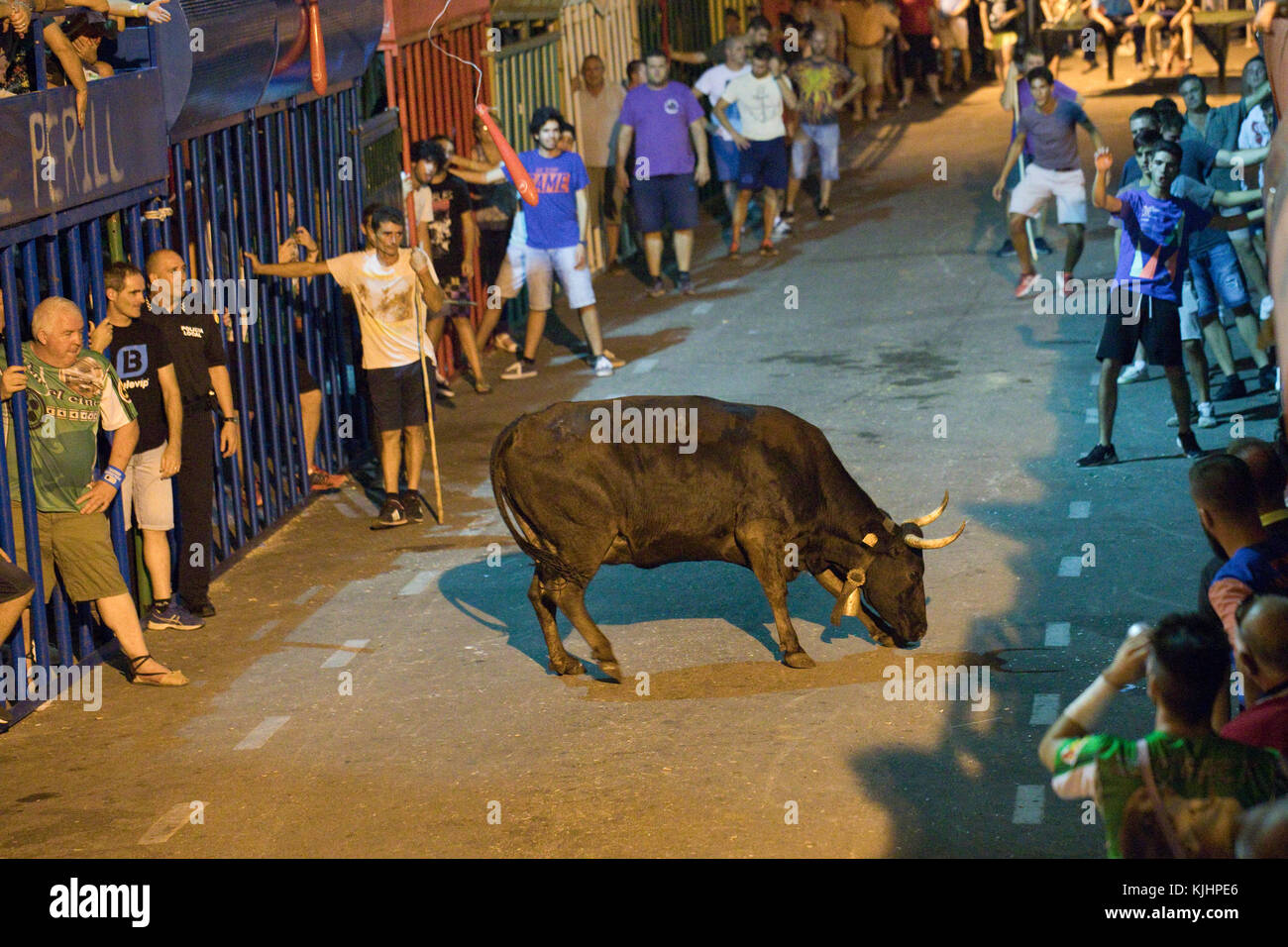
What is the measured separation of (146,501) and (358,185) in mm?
4236

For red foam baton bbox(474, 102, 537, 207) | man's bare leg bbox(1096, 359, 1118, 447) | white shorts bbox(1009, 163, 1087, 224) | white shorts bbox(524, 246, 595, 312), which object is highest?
red foam baton bbox(474, 102, 537, 207)

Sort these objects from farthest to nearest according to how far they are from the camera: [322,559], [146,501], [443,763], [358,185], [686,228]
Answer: [686,228] → [358,185] → [322,559] → [146,501] → [443,763]

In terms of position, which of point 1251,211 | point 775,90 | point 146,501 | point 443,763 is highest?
point 775,90

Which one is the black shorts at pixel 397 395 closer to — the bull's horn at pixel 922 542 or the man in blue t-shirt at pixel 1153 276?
the bull's horn at pixel 922 542

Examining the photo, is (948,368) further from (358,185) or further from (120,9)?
(120,9)

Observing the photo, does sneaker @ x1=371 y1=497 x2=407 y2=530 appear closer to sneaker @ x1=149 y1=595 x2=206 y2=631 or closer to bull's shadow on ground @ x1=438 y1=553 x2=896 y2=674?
bull's shadow on ground @ x1=438 y1=553 x2=896 y2=674

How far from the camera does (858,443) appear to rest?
12.2m

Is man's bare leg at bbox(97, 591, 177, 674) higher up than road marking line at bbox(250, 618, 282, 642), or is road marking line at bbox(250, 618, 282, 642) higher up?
man's bare leg at bbox(97, 591, 177, 674)

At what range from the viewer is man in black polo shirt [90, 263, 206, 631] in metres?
9.13

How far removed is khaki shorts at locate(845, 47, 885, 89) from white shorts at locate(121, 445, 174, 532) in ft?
60.0

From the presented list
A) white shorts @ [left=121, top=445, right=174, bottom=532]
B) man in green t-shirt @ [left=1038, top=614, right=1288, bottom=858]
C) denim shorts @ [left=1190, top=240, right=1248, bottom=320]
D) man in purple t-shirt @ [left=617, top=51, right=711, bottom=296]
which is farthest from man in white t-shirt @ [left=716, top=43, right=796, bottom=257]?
man in green t-shirt @ [left=1038, top=614, right=1288, bottom=858]

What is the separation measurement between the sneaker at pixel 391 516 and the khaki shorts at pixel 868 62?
16414mm

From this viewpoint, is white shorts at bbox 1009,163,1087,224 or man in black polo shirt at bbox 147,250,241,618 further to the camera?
white shorts at bbox 1009,163,1087,224

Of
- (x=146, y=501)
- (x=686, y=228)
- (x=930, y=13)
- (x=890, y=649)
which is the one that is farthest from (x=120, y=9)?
(x=930, y=13)
